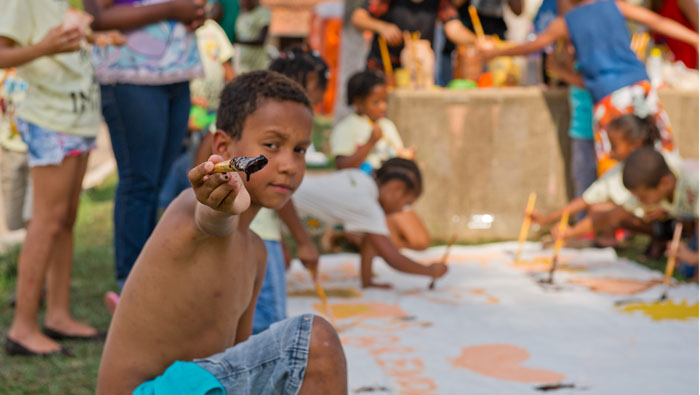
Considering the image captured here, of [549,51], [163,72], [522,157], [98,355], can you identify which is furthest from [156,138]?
[549,51]

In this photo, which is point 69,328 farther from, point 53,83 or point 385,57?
point 385,57

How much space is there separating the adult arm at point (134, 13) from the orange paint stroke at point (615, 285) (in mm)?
2111

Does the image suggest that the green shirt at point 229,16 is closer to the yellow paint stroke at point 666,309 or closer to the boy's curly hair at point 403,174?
the boy's curly hair at point 403,174

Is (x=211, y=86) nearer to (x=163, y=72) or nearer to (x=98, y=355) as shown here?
(x=163, y=72)

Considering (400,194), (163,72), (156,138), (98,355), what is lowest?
(98,355)

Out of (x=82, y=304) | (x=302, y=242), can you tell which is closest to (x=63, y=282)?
(x=82, y=304)

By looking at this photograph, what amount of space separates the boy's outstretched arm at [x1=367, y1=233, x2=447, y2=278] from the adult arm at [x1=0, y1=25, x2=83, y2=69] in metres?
1.64

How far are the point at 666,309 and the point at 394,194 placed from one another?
134cm

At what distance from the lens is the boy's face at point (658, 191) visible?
4.13 metres

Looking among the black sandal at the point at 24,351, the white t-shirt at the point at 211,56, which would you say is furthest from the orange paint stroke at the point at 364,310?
the white t-shirt at the point at 211,56

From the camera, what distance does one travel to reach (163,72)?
124 inches

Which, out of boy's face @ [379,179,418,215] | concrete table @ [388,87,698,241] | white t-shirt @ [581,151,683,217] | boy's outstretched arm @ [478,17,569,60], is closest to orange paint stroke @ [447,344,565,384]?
boy's face @ [379,179,418,215]

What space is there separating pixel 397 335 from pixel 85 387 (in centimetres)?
113

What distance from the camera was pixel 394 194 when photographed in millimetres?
4230
